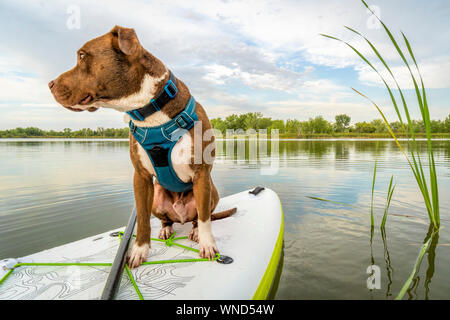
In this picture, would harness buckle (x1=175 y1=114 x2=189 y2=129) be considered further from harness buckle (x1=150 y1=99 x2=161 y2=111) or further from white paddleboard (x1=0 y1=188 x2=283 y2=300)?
white paddleboard (x1=0 y1=188 x2=283 y2=300)

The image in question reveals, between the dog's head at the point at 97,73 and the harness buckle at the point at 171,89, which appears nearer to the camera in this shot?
the dog's head at the point at 97,73

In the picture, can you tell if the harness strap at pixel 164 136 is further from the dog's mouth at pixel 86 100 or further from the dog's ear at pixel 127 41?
the dog's ear at pixel 127 41

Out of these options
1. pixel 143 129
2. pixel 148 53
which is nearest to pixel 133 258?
pixel 143 129

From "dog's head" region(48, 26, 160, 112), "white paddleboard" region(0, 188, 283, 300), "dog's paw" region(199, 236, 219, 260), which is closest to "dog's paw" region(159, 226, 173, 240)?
"white paddleboard" region(0, 188, 283, 300)

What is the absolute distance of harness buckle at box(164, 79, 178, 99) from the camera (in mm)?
1863

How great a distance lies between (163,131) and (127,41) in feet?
2.18

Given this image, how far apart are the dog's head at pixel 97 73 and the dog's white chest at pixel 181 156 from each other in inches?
22.4

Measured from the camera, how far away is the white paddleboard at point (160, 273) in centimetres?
174

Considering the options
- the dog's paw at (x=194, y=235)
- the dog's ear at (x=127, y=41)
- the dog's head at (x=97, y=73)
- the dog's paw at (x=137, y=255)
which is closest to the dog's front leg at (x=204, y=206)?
the dog's paw at (x=194, y=235)

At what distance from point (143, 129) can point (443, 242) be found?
4.18 metres

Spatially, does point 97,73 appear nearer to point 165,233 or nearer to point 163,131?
point 163,131

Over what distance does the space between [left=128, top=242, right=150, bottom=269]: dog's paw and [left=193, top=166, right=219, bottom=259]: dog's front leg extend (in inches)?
19.9

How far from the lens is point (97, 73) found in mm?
1655
